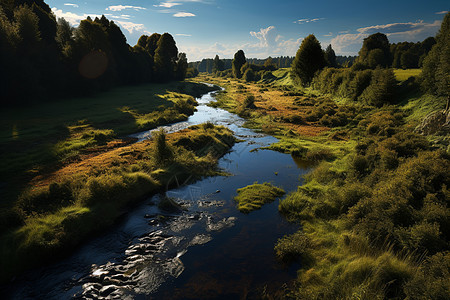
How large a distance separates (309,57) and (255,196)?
71.7 meters

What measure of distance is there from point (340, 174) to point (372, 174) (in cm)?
298

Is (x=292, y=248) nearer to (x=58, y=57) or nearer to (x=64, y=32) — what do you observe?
(x=58, y=57)

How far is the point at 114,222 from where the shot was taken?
16312mm

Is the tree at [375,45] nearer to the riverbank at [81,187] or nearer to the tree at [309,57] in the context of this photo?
the tree at [309,57]

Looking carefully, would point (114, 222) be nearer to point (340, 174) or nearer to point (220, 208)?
point (220, 208)

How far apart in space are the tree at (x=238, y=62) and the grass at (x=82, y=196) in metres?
152

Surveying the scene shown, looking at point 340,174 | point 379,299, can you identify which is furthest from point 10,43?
point 379,299

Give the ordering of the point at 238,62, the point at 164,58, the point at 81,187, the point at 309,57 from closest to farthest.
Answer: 1. the point at 81,187
2. the point at 309,57
3. the point at 164,58
4. the point at 238,62

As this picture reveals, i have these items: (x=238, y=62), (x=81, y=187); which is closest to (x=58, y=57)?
(x=81, y=187)

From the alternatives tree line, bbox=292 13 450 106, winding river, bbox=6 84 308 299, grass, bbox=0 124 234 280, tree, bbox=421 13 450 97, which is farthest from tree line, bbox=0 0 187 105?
tree, bbox=421 13 450 97

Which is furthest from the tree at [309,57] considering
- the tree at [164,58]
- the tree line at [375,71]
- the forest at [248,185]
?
the tree at [164,58]

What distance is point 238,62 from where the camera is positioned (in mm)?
Result: 166125

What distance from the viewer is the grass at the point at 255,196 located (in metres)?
17.7

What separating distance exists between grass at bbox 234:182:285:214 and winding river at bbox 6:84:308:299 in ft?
1.83
